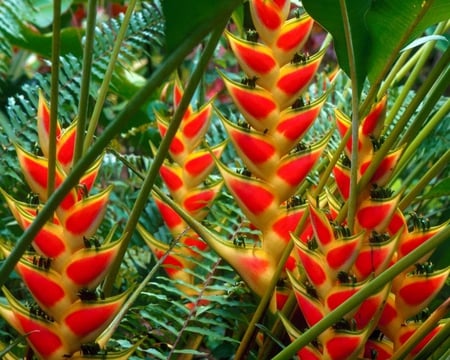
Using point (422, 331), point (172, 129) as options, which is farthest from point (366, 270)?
point (172, 129)

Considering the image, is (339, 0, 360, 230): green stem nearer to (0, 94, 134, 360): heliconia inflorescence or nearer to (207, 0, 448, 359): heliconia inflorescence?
(207, 0, 448, 359): heliconia inflorescence

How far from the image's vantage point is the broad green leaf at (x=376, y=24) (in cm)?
48

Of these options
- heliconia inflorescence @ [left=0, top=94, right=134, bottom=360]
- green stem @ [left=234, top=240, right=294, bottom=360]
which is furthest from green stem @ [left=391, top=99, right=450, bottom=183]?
heliconia inflorescence @ [left=0, top=94, right=134, bottom=360]

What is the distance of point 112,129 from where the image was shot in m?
0.31

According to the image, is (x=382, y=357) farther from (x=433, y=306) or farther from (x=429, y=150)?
(x=429, y=150)

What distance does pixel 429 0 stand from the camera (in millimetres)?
461

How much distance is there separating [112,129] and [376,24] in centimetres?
25

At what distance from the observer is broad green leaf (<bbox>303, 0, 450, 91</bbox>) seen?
478mm

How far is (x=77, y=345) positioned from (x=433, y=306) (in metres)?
0.31

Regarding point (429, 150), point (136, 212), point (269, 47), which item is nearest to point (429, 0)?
point (269, 47)

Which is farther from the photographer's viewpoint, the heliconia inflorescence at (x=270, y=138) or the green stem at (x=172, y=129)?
the heliconia inflorescence at (x=270, y=138)

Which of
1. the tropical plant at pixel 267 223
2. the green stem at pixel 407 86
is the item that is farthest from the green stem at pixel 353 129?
the green stem at pixel 407 86

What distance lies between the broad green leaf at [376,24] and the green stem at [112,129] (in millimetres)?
210

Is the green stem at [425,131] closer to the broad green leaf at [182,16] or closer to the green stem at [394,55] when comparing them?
the green stem at [394,55]
